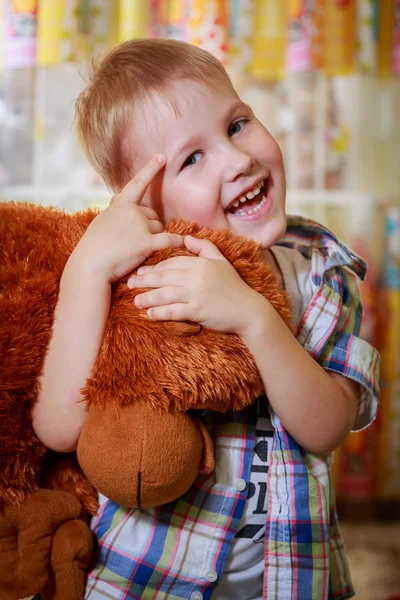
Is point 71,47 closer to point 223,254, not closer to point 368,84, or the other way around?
point 368,84

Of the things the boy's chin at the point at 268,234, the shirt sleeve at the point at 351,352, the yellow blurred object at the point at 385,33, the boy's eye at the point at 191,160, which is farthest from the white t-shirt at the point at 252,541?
the yellow blurred object at the point at 385,33

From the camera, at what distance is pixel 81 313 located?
63cm

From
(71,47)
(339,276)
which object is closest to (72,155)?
(71,47)

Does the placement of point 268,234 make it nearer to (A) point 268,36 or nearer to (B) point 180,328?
(B) point 180,328

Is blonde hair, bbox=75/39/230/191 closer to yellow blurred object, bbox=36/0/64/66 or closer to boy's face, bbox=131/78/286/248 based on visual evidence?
boy's face, bbox=131/78/286/248

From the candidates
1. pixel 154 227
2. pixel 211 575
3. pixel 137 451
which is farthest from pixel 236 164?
pixel 211 575

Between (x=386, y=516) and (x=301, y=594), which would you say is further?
(x=386, y=516)

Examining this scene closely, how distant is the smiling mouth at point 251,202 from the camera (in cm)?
81

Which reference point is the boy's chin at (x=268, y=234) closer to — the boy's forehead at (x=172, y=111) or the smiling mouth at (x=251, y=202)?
the smiling mouth at (x=251, y=202)

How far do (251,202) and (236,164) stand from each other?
7cm

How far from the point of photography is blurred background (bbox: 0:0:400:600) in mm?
1682

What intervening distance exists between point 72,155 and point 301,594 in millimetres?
1336

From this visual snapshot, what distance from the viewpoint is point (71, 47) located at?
1663mm

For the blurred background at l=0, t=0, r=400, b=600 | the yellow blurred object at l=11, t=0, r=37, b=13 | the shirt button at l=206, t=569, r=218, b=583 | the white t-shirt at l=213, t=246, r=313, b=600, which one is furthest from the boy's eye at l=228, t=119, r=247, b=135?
the yellow blurred object at l=11, t=0, r=37, b=13
